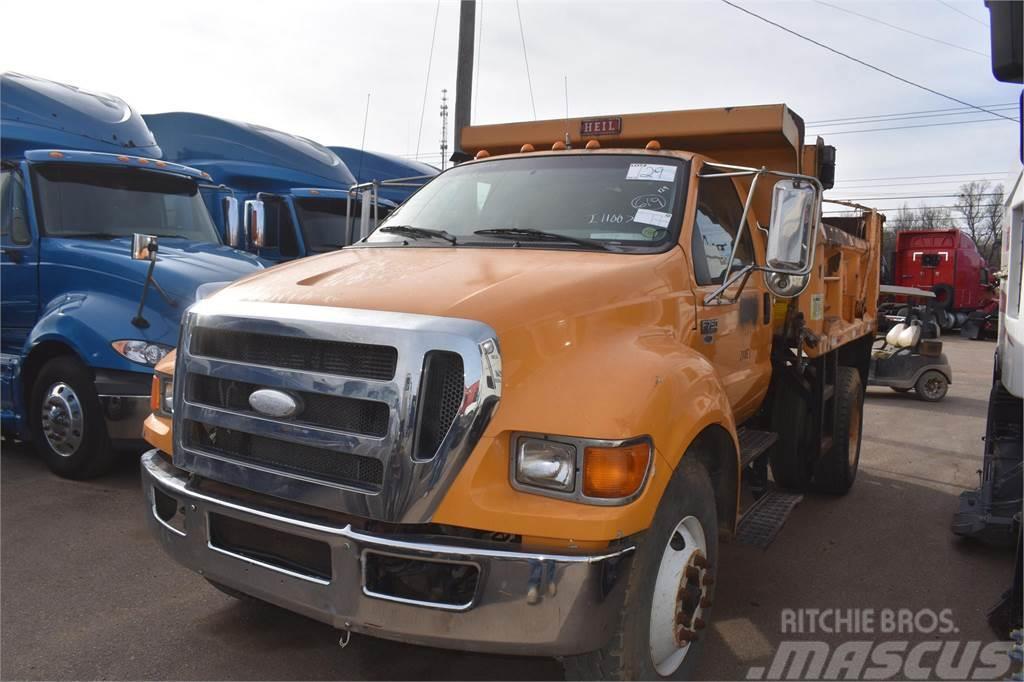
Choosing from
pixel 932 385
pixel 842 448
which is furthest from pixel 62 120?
pixel 932 385

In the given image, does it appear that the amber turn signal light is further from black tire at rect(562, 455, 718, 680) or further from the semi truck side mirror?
the semi truck side mirror

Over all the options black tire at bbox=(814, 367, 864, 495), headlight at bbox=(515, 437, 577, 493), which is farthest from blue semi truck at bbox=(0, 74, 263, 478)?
black tire at bbox=(814, 367, 864, 495)

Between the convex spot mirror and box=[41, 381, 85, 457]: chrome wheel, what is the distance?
4954 mm

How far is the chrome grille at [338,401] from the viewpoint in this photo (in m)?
2.55

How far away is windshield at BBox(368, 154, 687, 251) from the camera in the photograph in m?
3.71

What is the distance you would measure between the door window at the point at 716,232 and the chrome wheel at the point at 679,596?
1.24 m

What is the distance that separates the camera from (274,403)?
282cm

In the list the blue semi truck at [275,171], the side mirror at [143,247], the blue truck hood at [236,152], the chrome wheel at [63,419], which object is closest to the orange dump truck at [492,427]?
the side mirror at [143,247]

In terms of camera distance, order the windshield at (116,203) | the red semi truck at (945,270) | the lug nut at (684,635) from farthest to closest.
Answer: the red semi truck at (945,270)
the windshield at (116,203)
the lug nut at (684,635)

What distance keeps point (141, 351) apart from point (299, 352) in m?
3.55

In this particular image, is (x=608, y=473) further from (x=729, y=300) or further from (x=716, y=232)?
(x=716, y=232)

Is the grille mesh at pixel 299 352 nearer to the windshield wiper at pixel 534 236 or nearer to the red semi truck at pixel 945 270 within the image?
the windshield wiper at pixel 534 236

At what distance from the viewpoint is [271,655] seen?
3.53 m

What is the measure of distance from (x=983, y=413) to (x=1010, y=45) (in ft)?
32.0
